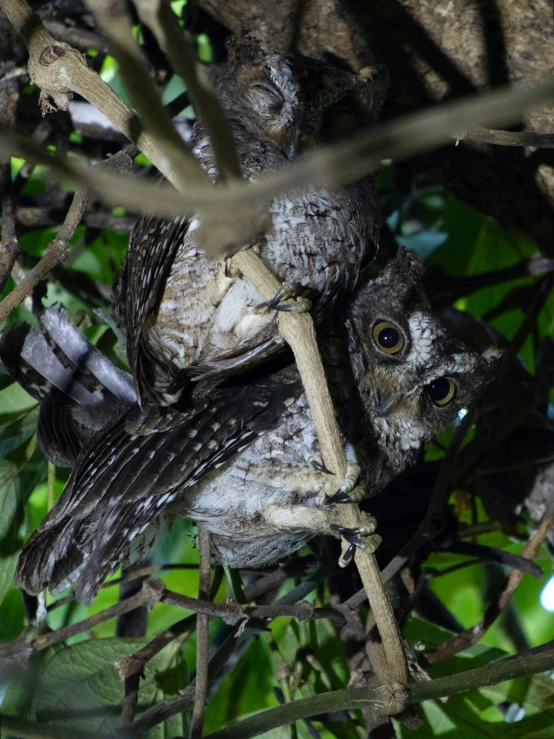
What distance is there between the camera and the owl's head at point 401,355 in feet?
3.65

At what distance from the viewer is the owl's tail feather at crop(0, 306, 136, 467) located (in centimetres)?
110

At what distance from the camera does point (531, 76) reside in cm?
116

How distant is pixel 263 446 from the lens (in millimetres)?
1063

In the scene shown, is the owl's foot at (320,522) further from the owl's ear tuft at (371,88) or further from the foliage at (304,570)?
the owl's ear tuft at (371,88)

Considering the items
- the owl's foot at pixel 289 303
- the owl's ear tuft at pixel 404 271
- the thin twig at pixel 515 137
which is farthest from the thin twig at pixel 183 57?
the owl's ear tuft at pixel 404 271

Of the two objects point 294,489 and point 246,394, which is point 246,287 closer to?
point 246,394

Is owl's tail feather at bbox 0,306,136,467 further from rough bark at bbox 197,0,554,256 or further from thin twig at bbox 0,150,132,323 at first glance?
rough bark at bbox 197,0,554,256

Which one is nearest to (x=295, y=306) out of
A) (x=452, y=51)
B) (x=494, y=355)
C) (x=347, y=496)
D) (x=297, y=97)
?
(x=347, y=496)

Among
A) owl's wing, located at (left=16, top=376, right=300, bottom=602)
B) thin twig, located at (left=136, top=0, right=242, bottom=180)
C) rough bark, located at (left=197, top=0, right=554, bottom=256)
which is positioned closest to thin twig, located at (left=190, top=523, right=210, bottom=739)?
owl's wing, located at (left=16, top=376, right=300, bottom=602)

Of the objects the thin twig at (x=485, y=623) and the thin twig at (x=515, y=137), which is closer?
the thin twig at (x=515, y=137)

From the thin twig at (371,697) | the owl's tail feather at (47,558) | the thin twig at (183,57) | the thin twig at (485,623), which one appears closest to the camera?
the thin twig at (183,57)

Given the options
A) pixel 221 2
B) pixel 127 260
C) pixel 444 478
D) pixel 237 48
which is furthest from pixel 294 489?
pixel 221 2

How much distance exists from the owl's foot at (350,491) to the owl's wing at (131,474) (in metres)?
0.15

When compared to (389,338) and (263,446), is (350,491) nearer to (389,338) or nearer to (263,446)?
(263,446)
